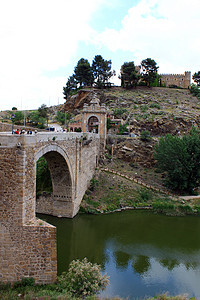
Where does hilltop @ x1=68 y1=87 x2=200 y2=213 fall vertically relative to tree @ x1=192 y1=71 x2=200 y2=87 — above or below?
below

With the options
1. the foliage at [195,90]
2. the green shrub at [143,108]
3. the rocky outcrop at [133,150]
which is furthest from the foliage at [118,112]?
the foliage at [195,90]

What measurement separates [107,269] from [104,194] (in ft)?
33.2

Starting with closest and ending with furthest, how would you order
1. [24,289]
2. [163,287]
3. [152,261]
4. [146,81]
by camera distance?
1. [24,289]
2. [163,287]
3. [152,261]
4. [146,81]

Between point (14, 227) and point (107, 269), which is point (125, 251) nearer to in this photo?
point (107, 269)

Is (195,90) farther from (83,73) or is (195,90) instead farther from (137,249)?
(137,249)

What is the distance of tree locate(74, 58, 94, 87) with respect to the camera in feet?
161

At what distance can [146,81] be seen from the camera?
5266cm

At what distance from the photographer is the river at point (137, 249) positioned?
36.7 feet

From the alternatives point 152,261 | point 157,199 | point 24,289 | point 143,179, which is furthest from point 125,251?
point 143,179

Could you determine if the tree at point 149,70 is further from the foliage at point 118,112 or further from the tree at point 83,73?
the foliage at point 118,112

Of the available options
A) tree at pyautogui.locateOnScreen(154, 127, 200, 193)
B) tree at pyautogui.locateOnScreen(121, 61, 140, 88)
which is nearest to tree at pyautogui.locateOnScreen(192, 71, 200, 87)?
tree at pyautogui.locateOnScreen(121, 61, 140, 88)

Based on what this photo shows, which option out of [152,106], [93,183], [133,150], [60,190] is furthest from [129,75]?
[60,190]

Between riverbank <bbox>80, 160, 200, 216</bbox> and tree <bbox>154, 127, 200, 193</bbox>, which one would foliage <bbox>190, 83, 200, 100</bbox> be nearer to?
tree <bbox>154, 127, 200, 193</bbox>

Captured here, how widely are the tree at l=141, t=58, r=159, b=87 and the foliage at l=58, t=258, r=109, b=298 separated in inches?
1887
